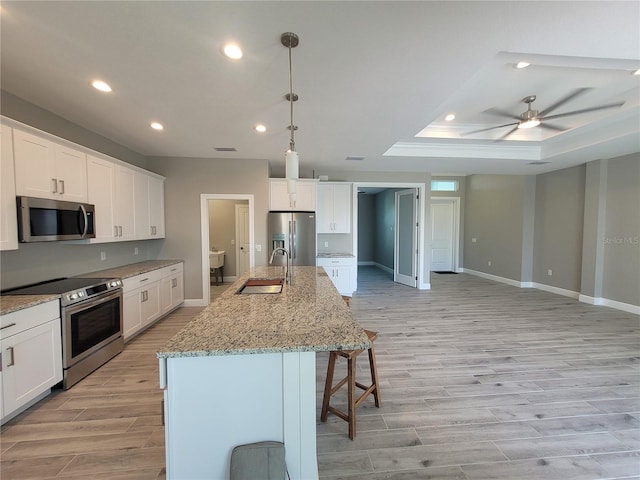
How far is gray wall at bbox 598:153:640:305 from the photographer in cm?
439

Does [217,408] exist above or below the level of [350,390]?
above

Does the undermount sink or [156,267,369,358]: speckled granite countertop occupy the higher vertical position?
[156,267,369,358]: speckled granite countertop

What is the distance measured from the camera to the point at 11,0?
1449 millimetres

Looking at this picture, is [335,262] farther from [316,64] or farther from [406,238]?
[316,64]

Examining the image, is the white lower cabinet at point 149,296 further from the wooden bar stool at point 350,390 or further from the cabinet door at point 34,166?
the wooden bar stool at point 350,390

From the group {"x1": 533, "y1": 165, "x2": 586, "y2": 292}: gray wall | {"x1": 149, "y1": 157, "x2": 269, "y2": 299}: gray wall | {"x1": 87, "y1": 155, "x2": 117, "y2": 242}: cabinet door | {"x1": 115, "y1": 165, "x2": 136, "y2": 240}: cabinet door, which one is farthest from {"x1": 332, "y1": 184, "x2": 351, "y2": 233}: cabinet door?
{"x1": 533, "y1": 165, "x2": 586, "y2": 292}: gray wall

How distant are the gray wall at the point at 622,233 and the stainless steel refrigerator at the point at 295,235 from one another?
5266 millimetres

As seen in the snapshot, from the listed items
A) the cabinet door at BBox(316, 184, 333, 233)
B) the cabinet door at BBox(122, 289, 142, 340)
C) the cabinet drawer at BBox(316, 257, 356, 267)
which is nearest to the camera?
the cabinet door at BBox(122, 289, 142, 340)

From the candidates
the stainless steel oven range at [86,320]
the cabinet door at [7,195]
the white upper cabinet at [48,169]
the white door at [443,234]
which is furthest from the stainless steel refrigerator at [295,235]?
the white door at [443,234]

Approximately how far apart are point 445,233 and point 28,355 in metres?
8.73

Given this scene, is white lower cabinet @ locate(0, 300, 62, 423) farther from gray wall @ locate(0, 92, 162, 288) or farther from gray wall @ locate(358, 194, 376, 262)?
gray wall @ locate(358, 194, 376, 262)

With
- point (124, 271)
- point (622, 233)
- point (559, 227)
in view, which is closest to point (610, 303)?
point (622, 233)

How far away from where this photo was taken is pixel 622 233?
457 cm

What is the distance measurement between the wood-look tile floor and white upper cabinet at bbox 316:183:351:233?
283 centimetres
